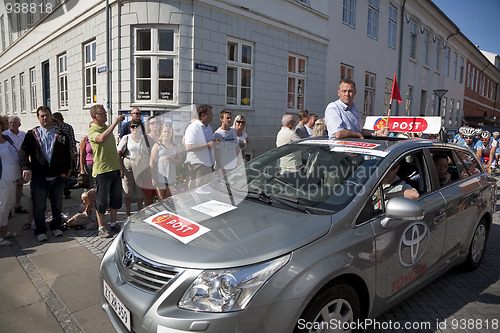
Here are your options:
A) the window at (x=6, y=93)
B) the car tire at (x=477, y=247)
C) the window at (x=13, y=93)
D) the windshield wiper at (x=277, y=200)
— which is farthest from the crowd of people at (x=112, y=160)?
the window at (x=6, y=93)

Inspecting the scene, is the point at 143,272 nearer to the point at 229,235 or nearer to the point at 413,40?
the point at 229,235

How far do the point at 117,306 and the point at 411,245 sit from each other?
2.26 m

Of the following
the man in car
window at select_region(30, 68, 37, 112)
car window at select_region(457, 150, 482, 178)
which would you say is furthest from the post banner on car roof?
window at select_region(30, 68, 37, 112)

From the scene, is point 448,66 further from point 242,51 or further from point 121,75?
point 121,75

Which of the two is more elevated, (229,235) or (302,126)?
(302,126)

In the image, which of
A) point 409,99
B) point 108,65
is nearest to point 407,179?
point 108,65

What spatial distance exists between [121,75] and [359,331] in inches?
333

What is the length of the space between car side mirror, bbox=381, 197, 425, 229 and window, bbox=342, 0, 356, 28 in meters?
13.8

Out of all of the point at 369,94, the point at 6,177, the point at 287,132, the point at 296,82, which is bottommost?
the point at 6,177

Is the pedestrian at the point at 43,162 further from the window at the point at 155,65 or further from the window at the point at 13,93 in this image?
the window at the point at 13,93

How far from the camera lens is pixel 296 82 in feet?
39.9

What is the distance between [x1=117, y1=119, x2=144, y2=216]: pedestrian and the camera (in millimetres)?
5250

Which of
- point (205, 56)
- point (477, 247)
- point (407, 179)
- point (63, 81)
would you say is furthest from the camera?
point (63, 81)

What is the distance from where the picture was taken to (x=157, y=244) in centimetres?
220
